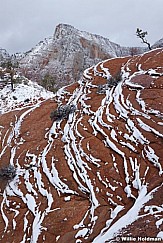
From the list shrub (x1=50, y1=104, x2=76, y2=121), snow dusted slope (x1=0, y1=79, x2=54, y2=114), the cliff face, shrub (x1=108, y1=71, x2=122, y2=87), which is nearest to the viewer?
shrub (x1=50, y1=104, x2=76, y2=121)

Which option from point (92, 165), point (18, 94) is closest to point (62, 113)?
point (92, 165)

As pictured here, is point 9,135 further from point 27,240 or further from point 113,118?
point 27,240

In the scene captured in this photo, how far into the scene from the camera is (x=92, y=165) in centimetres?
898

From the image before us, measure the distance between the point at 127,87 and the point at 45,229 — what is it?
22.4 ft

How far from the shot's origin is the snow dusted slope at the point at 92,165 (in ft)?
23.0

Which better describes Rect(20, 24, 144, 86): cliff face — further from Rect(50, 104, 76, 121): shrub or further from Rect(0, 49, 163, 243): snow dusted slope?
Rect(0, 49, 163, 243): snow dusted slope

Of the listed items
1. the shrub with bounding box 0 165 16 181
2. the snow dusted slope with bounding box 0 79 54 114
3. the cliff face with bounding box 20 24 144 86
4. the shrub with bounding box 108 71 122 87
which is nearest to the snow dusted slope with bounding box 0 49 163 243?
the shrub with bounding box 108 71 122 87

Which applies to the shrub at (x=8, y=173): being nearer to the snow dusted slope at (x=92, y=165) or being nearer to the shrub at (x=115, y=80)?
the snow dusted slope at (x=92, y=165)

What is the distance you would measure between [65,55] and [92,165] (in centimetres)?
5401

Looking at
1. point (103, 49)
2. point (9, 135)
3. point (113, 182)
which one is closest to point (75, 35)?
point (103, 49)

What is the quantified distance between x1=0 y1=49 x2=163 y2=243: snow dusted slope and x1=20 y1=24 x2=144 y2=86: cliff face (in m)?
42.2

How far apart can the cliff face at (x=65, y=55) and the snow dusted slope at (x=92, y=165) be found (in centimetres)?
4225

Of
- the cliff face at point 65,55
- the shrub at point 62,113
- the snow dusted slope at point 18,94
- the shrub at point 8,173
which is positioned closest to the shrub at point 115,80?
the shrub at point 62,113

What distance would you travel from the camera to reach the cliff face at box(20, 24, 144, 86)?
57594mm
